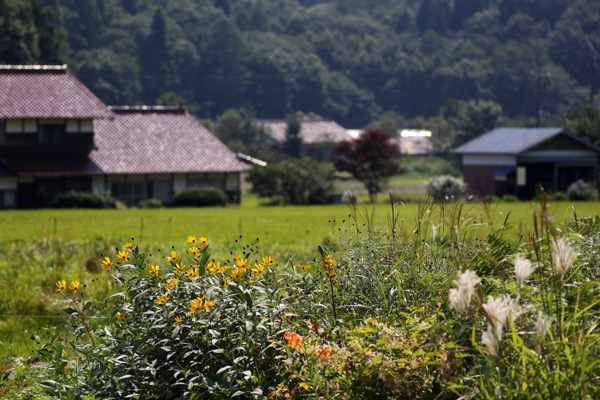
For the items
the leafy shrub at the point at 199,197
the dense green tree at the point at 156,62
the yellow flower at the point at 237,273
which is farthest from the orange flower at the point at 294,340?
the dense green tree at the point at 156,62

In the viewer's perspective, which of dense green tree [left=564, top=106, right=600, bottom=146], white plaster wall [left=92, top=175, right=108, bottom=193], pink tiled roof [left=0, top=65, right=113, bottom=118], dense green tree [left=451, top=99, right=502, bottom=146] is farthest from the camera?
dense green tree [left=451, top=99, right=502, bottom=146]

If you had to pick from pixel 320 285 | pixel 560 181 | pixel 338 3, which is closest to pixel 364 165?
pixel 560 181

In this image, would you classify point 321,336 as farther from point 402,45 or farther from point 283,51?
point 402,45

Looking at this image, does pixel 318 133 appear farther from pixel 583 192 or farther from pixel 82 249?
pixel 82 249

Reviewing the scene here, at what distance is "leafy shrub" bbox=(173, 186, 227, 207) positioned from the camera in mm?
40812

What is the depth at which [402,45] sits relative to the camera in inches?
5059

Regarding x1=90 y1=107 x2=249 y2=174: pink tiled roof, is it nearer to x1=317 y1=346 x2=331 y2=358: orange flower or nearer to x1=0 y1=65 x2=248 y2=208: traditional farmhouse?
x1=0 y1=65 x2=248 y2=208: traditional farmhouse

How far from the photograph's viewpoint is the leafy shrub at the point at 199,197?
40812mm

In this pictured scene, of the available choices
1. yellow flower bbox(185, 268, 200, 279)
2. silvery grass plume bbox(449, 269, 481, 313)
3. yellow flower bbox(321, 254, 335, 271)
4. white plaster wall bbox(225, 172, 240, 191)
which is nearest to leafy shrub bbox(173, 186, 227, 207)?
white plaster wall bbox(225, 172, 240, 191)

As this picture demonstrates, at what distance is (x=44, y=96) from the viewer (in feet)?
132

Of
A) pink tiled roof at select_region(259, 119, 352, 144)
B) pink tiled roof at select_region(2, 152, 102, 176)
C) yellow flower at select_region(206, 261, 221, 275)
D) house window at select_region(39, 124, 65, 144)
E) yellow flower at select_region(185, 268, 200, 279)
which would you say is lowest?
yellow flower at select_region(185, 268, 200, 279)

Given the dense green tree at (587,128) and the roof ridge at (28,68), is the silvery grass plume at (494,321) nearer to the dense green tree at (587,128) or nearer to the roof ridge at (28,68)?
the roof ridge at (28,68)

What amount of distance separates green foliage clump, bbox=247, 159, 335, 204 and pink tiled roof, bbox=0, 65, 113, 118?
9629 mm

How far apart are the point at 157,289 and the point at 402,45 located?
12709cm
